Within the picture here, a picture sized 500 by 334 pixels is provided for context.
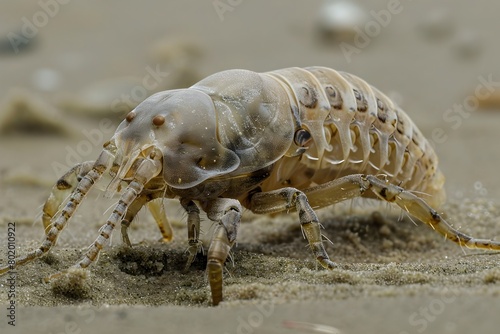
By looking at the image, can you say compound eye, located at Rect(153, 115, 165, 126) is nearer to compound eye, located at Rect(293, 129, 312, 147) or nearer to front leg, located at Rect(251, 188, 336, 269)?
front leg, located at Rect(251, 188, 336, 269)

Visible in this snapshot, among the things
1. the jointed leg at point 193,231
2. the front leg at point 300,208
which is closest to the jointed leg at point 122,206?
the jointed leg at point 193,231

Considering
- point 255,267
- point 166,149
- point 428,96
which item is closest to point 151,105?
point 166,149

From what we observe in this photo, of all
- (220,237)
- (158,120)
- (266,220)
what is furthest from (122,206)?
(266,220)

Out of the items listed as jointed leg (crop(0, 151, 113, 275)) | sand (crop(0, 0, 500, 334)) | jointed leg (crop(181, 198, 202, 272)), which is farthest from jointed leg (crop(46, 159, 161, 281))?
jointed leg (crop(181, 198, 202, 272))

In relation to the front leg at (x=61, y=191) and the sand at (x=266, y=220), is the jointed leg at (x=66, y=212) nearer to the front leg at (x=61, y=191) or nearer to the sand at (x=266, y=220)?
the sand at (x=266, y=220)

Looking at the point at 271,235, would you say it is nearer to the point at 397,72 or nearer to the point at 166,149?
the point at 166,149

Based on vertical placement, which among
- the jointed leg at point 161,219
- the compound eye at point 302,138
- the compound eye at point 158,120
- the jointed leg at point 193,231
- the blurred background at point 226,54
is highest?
the compound eye at point 158,120

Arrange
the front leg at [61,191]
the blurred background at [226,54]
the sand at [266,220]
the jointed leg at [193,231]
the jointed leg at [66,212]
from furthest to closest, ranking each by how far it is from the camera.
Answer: the blurred background at [226,54]
the front leg at [61,191]
the jointed leg at [193,231]
the jointed leg at [66,212]
the sand at [266,220]
